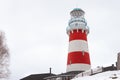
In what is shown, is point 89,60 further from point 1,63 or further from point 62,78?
point 1,63

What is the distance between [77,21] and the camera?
166ft

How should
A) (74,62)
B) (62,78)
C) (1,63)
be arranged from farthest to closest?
(74,62) < (62,78) < (1,63)

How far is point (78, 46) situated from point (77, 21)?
19.8 feet

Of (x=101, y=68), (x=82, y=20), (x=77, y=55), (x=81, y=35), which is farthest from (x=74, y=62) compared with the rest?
(x=101, y=68)

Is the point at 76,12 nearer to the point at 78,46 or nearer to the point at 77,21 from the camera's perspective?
the point at 77,21

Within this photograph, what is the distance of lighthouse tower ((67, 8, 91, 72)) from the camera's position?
45500mm

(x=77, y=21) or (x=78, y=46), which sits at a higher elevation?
(x=77, y=21)

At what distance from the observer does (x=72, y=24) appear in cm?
5022

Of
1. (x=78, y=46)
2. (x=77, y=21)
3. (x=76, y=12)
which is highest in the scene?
(x=76, y=12)

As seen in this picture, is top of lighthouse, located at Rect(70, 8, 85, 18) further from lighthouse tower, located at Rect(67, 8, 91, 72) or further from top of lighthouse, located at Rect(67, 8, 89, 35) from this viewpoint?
lighthouse tower, located at Rect(67, 8, 91, 72)

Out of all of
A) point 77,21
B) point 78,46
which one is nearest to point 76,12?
point 77,21

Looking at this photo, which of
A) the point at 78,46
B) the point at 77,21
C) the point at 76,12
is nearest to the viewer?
the point at 78,46

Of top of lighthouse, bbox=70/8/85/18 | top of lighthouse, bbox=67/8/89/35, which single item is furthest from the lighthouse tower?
top of lighthouse, bbox=70/8/85/18

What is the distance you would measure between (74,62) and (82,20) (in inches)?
341
